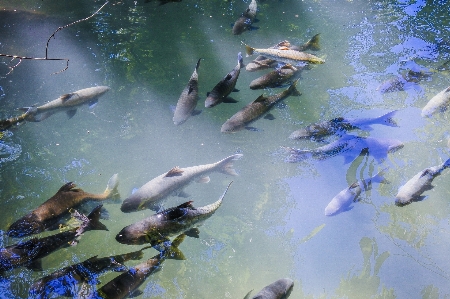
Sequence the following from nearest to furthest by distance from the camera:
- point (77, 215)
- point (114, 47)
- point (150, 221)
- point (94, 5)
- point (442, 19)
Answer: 1. point (150, 221)
2. point (77, 215)
3. point (114, 47)
4. point (442, 19)
5. point (94, 5)

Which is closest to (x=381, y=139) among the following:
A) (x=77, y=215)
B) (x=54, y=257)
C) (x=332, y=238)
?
(x=332, y=238)

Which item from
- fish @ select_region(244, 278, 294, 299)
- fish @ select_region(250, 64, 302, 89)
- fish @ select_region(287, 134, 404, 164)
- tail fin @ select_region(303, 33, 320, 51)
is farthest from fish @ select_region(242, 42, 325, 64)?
fish @ select_region(244, 278, 294, 299)

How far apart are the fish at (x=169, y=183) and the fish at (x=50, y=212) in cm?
49

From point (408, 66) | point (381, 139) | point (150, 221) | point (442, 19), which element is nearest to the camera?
point (150, 221)

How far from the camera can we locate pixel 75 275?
9.52 feet

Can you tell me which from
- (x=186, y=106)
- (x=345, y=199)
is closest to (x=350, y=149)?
(x=345, y=199)

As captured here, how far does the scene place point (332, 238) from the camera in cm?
336

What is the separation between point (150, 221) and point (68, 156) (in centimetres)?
183

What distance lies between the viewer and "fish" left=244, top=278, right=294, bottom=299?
268 cm

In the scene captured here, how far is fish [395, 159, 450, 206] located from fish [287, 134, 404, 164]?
0.53 m

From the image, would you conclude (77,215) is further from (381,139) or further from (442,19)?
(442,19)

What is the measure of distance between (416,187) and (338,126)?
3.92 ft

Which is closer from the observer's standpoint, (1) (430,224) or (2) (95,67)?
(1) (430,224)

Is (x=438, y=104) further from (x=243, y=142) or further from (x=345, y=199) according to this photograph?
(x=243, y=142)
